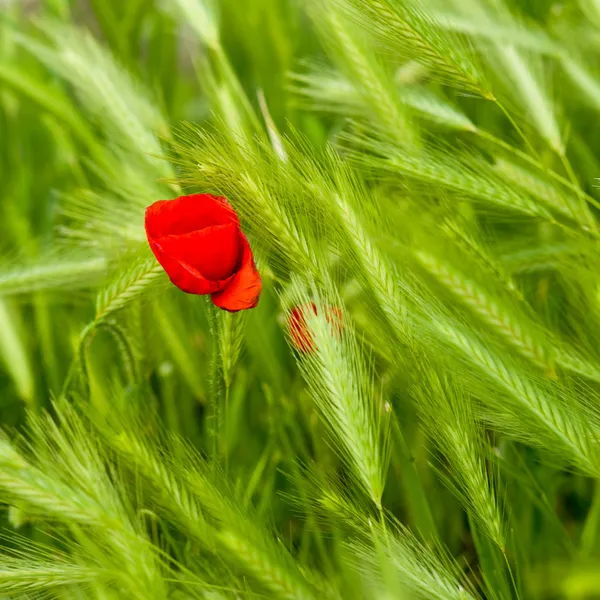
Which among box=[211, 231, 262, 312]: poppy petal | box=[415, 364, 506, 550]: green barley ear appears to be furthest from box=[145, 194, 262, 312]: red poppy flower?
box=[415, 364, 506, 550]: green barley ear

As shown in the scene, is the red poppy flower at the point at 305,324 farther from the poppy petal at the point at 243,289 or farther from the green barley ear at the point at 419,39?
the green barley ear at the point at 419,39

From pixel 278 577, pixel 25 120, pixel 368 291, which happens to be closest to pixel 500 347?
pixel 368 291

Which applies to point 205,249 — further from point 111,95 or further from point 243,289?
point 111,95

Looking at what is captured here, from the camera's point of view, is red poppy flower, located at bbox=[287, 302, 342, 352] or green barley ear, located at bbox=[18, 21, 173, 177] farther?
green barley ear, located at bbox=[18, 21, 173, 177]

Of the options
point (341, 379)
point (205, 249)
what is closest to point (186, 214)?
point (205, 249)

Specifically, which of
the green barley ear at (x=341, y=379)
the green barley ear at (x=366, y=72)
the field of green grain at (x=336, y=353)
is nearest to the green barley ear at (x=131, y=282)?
the field of green grain at (x=336, y=353)

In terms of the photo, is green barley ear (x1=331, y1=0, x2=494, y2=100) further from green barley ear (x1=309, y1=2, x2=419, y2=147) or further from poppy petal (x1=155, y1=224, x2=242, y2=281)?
poppy petal (x1=155, y1=224, x2=242, y2=281)
